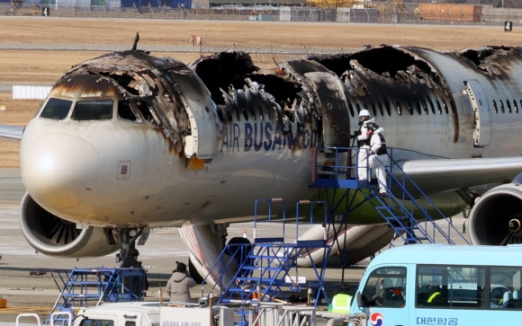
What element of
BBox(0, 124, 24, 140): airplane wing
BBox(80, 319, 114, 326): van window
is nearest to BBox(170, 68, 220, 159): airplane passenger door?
BBox(80, 319, 114, 326): van window

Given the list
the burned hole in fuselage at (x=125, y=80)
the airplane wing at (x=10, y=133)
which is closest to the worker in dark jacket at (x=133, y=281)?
the burned hole in fuselage at (x=125, y=80)

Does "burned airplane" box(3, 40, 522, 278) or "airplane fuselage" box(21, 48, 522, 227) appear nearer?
"airplane fuselage" box(21, 48, 522, 227)

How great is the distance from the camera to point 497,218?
27.4m

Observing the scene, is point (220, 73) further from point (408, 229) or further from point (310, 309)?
point (310, 309)

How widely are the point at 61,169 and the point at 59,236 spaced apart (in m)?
5.77

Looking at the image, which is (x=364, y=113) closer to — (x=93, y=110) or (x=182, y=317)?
(x=93, y=110)

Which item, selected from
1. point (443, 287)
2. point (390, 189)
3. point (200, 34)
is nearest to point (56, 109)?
point (390, 189)

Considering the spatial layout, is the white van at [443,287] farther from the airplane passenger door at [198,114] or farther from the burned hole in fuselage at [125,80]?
the burned hole in fuselage at [125,80]

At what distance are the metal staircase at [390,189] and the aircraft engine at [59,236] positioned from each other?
4368mm

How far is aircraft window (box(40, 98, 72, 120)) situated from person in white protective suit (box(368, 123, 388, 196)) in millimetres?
6143

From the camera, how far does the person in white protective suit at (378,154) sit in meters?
26.6

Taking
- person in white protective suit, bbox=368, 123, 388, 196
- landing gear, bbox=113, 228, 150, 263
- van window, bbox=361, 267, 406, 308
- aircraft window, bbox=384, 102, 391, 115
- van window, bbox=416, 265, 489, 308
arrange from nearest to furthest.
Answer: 1. van window, bbox=416, 265, 489, 308
2. van window, bbox=361, 267, 406, 308
3. landing gear, bbox=113, 228, 150, 263
4. person in white protective suit, bbox=368, 123, 388, 196
5. aircraft window, bbox=384, 102, 391, 115

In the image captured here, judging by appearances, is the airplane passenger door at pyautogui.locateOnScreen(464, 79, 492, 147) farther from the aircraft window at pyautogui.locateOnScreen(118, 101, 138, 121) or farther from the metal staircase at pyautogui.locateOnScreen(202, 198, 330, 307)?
the aircraft window at pyautogui.locateOnScreen(118, 101, 138, 121)

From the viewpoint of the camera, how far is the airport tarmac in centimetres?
2703
